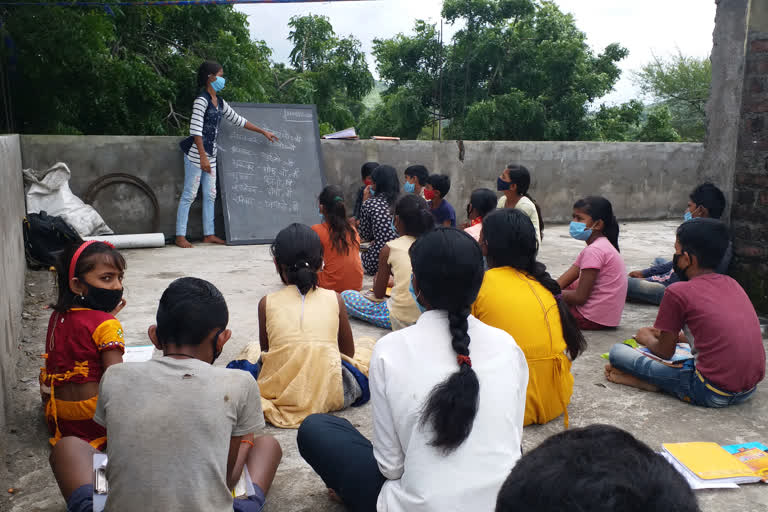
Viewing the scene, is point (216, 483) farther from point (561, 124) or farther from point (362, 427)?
point (561, 124)

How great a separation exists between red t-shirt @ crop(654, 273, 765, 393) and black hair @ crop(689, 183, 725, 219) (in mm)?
1772

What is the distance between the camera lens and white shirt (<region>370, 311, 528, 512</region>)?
1652 mm

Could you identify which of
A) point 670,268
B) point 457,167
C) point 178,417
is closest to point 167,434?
point 178,417

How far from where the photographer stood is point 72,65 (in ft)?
25.0

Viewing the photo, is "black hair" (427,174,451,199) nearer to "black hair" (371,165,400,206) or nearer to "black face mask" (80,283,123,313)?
"black hair" (371,165,400,206)

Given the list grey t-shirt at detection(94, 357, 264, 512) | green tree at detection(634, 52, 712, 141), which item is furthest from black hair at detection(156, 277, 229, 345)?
green tree at detection(634, 52, 712, 141)

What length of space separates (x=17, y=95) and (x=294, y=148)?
134 inches

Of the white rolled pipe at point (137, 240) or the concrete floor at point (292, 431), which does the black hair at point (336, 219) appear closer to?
the concrete floor at point (292, 431)

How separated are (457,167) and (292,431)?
6.27 meters

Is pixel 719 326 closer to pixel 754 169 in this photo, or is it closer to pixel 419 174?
pixel 754 169

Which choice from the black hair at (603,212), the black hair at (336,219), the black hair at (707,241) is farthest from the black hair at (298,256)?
the black hair at (603,212)

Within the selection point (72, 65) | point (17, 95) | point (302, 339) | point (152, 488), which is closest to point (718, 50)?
point (302, 339)

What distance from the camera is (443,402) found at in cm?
165

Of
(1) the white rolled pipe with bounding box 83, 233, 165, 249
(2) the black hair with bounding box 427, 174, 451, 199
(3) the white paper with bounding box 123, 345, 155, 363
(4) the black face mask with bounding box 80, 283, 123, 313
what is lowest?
(3) the white paper with bounding box 123, 345, 155, 363
